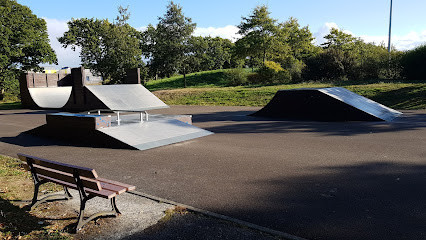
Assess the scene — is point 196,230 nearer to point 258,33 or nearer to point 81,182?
point 81,182

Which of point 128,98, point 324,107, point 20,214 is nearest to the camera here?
point 20,214

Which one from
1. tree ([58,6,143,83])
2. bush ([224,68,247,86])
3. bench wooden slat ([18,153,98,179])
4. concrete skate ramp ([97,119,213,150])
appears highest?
tree ([58,6,143,83])

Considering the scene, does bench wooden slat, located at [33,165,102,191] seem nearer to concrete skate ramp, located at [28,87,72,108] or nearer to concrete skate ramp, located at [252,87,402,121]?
concrete skate ramp, located at [252,87,402,121]

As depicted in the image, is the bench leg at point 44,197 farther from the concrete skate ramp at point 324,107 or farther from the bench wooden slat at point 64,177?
the concrete skate ramp at point 324,107

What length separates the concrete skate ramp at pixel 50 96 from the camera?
25.1 m

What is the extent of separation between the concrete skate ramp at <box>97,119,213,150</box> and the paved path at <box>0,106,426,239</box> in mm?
396

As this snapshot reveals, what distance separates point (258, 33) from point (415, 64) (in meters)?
15.3

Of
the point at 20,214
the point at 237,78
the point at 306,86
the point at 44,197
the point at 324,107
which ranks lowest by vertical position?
the point at 20,214

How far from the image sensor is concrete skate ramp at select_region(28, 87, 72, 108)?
2512 centimetres

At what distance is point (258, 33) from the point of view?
32.7 meters

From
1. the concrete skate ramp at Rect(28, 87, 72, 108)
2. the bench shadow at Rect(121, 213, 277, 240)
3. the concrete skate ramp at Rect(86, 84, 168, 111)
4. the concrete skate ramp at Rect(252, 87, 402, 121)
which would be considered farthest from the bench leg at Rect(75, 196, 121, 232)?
the concrete skate ramp at Rect(28, 87, 72, 108)

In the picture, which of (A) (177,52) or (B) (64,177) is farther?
(A) (177,52)

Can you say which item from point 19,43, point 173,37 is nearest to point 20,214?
point 173,37

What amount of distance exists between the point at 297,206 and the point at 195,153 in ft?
12.1
